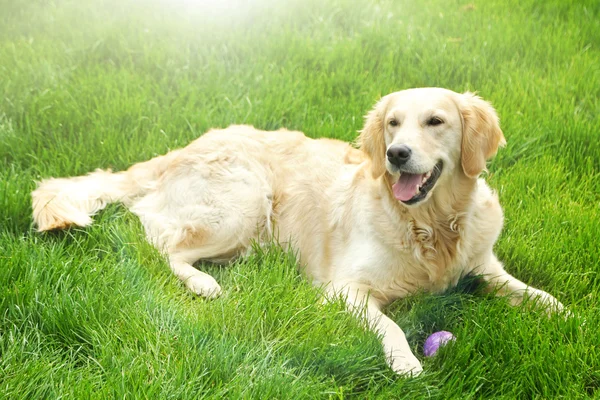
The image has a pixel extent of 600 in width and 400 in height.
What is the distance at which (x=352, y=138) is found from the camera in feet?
15.2

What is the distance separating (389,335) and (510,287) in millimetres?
800

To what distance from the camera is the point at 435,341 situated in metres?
2.93

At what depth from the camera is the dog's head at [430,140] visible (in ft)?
10.2

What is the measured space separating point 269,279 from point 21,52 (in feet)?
10.9

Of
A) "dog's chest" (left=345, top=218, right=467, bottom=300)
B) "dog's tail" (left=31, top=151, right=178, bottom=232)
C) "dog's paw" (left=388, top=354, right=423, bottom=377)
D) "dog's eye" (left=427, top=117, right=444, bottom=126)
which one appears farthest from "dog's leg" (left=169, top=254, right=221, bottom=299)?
"dog's eye" (left=427, top=117, right=444, bottom=126)

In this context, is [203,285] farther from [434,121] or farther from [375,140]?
[434,121]

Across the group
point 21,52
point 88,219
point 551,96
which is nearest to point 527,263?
point 551,96

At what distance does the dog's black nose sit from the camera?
10.0 ft

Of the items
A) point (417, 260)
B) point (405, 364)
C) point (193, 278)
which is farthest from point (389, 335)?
point (193, 278)

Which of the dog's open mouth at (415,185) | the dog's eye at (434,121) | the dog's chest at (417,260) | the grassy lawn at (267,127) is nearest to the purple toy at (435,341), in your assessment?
the grassy lawn at (267,127)

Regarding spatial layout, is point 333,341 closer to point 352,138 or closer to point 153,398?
point 153,398

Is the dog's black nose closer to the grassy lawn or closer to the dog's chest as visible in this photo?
the dog's chest

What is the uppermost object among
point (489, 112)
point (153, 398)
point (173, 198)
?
point (489, 112)

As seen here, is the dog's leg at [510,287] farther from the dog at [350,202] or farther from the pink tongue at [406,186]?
the pink tongue at [406,186]
